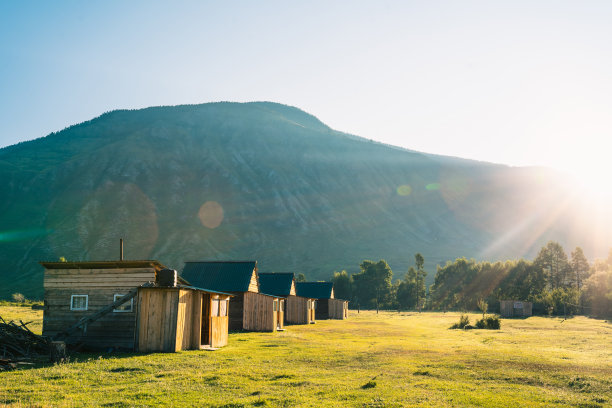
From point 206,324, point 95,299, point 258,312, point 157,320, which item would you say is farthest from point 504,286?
point 95,299

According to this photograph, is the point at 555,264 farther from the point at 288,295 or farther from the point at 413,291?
the point at 288,295

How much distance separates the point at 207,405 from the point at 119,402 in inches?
106

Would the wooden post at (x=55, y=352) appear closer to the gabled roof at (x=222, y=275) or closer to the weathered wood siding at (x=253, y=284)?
the gabled roof at (x=222, y=275)

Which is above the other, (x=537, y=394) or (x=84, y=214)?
(x=84, y=214)

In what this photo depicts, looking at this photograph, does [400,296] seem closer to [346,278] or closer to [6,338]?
[346,278]

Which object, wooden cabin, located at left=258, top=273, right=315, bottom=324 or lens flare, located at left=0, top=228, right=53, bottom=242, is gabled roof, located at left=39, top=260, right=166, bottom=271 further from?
lens flare, located at left=0, top=228, right=53, bottom=242

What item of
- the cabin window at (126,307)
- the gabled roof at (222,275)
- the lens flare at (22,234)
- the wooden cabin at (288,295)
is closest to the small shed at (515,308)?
the wooden cabin at (288,295)

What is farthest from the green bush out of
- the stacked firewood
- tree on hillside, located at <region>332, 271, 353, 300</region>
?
tree on hillside, located at <region>332, 271, 353, 300</region>

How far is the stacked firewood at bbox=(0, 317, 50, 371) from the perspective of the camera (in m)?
21.9

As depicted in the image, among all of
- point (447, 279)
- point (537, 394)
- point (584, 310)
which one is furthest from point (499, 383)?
point (447, 279)

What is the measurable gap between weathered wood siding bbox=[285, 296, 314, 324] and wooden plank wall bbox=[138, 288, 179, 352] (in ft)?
114

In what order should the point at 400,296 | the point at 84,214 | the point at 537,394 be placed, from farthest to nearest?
the point at 84,214 → the point at 400,296 → the point at 537,394

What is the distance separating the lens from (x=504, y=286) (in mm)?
110438

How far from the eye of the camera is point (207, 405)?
1341 centimetres
